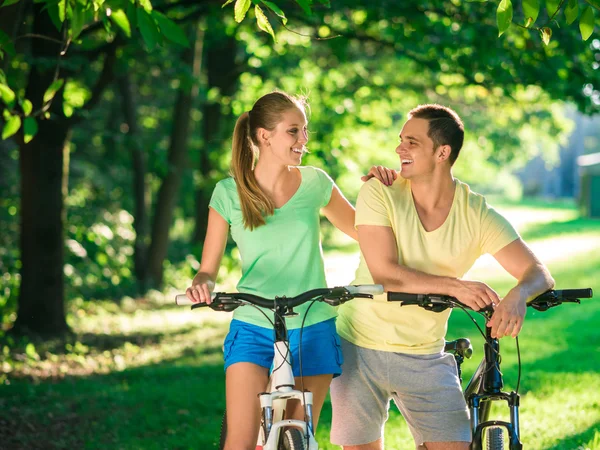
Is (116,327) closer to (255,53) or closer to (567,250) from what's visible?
(255,53)

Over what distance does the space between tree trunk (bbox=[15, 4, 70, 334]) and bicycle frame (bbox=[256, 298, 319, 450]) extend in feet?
26.4

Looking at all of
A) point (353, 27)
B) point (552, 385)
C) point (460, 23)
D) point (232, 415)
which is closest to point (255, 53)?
point (353, 27)

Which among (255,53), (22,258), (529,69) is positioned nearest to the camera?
(529,69)

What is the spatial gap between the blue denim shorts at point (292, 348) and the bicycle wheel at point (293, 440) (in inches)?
15.8

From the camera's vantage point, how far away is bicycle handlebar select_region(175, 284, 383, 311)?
379 centimetres

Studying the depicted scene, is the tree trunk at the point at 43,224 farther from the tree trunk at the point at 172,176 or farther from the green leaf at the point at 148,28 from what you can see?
the green leaf at the point at 148,28

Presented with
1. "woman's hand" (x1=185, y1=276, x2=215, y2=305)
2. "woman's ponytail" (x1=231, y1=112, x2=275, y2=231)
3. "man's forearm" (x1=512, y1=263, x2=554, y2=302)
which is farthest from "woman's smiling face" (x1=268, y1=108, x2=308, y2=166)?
"man's forearm" (x1=512, y1=263, x2=554, y2=302)

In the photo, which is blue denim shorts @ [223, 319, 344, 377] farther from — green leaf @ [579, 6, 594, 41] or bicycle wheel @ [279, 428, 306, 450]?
green leaf @ [579, 6, 594, 41]

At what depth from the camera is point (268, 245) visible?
14.0ft

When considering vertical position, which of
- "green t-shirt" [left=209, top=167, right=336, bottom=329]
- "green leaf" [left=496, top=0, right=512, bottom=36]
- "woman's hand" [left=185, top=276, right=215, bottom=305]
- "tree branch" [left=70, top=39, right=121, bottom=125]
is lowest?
"woman's hand" [left=185, top=276, right=215, bottom=305]

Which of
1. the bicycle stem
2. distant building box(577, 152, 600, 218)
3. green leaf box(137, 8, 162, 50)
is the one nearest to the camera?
the bicycle stem

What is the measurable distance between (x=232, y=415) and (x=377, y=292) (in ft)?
2.78

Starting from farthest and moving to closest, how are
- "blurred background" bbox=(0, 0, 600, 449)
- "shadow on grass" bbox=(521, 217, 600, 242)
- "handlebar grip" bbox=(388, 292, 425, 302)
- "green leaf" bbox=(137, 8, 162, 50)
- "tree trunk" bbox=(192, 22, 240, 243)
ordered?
"shadow on grass" bbox=(521, 217, 600, 242) < "tree trunk" bbox=(192, 22, 240, 243) < "blurred background" bbox=(0, 0, 600, 449) < "green leaf" bbox=(137, 8, 162, 50) < "handlebar grip" bbox=(388, 292, 425, 302)

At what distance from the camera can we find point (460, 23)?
36.4ft
